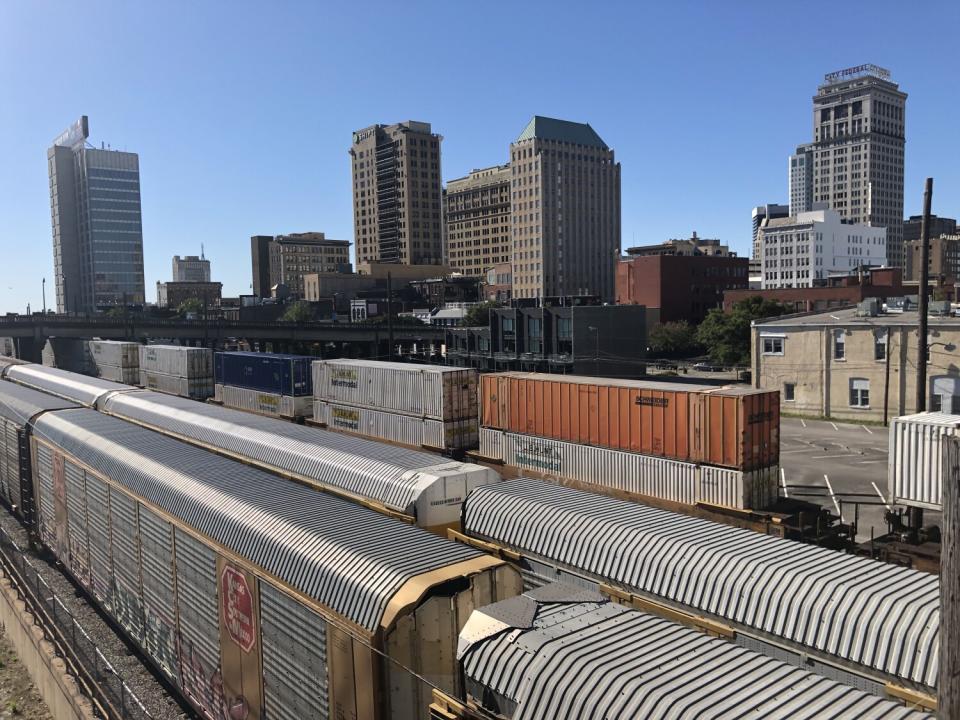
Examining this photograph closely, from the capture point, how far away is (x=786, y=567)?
36.1ft

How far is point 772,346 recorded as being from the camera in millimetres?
50375

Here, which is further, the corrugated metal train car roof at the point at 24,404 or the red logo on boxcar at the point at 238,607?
the corrugated metal train car roof at the point at 24,404

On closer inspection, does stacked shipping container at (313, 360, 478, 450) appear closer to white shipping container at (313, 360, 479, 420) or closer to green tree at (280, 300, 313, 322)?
white shipping container at (313, 360, 479, 420)

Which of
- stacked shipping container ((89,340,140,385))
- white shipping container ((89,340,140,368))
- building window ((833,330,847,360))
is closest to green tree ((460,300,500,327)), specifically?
white shipping container ((89,340,140,368))

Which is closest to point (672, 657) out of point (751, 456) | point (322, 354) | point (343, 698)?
point (343, 698)

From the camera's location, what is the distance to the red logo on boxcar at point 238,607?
12.1 m

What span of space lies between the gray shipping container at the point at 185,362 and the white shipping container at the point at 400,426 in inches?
681

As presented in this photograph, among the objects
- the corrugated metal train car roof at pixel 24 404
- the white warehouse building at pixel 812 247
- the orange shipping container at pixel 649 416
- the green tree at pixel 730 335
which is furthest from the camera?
the white warehouse building at pixel 812 247

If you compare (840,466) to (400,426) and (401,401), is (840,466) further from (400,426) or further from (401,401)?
(401,401)

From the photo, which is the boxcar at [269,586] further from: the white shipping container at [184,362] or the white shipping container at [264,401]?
the white shipping container at [184,362]

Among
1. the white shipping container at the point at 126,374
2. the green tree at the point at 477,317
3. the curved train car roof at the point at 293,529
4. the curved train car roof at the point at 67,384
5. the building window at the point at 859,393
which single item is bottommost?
the building window at the point at 859,393

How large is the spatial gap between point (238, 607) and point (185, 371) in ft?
A: 134

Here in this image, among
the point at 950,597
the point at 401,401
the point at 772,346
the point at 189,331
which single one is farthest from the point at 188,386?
the point at 189,331

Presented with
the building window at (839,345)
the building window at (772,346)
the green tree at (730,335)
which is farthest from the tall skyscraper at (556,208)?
the building window at (839,345)
